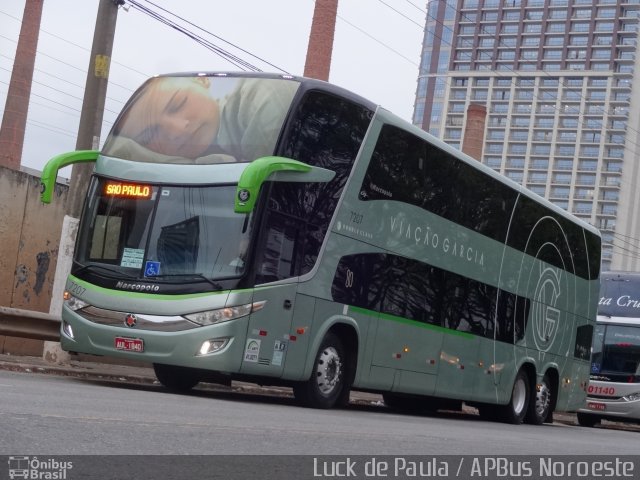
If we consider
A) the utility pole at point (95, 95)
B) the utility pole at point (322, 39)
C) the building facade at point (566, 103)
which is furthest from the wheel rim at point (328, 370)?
the building facade at point (566, 103)

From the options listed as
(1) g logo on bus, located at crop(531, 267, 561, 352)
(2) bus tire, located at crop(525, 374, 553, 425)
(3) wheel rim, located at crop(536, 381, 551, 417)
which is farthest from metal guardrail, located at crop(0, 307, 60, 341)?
(3) wheel rim, located at crop(536, 381, 551, 417)

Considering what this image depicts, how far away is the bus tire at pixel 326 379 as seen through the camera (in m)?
14.8

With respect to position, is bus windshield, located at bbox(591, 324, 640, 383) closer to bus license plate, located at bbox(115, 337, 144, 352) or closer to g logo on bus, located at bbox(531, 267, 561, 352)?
g logo on bus, located at bbox(531, 267, 561, 352)

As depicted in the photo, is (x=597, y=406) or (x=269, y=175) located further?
(x=597, y=406)

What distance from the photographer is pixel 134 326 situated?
45.2 ft

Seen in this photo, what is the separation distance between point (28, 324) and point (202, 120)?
4863mm

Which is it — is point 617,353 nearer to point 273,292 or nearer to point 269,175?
point 273,292

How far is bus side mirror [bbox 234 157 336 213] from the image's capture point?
41.4ft

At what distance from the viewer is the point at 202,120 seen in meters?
14.4

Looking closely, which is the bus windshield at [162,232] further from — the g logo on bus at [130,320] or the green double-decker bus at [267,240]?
the g logo on bus at [130,320]

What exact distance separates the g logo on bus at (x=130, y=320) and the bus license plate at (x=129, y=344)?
173mm
